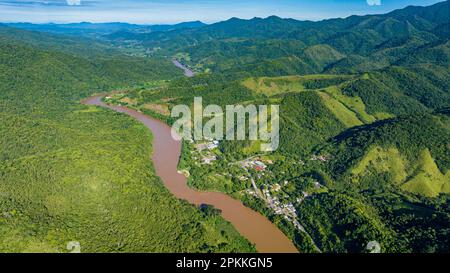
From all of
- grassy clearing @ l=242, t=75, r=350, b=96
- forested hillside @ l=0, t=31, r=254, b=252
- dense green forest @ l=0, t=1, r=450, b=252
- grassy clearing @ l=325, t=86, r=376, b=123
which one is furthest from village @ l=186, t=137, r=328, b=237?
grassy clearing @ l=242, t=75, r=350, b=96

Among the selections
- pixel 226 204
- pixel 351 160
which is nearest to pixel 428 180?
pixel 351 160

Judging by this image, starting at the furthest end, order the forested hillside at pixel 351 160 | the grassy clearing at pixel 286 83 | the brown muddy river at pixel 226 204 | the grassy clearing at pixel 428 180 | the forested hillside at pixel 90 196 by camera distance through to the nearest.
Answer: the grassy clearing at pixel 286 83
the grassy clearing at pixel 428 180
the brown muddy river at pixel 226 204
the forested hillside at pixel 351 160
the forested hillside at pixel 90 196

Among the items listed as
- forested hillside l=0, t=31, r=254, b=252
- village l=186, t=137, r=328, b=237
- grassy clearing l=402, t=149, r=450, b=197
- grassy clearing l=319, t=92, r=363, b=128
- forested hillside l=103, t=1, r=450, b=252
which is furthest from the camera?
grassy clearing l=319, t=92, r=363, b=128

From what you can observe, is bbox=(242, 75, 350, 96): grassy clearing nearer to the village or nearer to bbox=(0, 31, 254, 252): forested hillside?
the village

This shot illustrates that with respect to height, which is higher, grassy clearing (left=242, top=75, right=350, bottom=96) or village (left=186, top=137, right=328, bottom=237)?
grassy clearing (left=242, top=75, right=350, bottom=96)

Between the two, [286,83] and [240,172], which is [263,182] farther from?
[286,83]

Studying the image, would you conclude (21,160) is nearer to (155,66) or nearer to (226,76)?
(226,76)

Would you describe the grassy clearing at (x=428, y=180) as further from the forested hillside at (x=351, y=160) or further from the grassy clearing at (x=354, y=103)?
the grassy clearing at (x=354, y=103)

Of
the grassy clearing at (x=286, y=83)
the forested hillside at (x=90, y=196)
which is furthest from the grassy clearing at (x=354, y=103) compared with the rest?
the forested hillside at (x=90, y=196)

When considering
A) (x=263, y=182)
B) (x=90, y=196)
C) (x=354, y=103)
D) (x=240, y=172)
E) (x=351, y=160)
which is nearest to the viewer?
(x=90, y=196)
